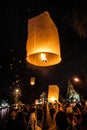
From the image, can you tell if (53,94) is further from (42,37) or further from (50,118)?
(42,37)

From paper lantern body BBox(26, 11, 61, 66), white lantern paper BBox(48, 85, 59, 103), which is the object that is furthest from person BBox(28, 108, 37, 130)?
paper lantern body BBox(26, 11, 61, 66)

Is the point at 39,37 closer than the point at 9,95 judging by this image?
Yes

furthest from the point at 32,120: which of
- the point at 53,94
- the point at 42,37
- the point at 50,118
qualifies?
the point at 42,37

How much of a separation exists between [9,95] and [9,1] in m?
53.7

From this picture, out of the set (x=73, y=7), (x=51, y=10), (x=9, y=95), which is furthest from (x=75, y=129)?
(x=9, y=95)

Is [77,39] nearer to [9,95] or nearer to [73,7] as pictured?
[73,7]

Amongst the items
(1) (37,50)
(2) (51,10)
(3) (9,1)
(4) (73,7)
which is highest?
(3) (9,1)

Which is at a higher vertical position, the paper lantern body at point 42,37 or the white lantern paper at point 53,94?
the paper lantern body at point 42,37

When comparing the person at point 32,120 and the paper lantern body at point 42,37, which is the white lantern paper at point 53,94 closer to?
the person at point 32,120

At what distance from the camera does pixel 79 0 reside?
16.7ft

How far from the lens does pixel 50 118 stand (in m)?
10.7

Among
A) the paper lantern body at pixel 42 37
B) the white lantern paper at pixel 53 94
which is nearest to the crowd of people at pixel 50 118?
the white lantern paper at pixel 53 94

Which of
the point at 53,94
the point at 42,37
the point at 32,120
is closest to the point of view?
the point at 42,37

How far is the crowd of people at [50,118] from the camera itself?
259 inches
